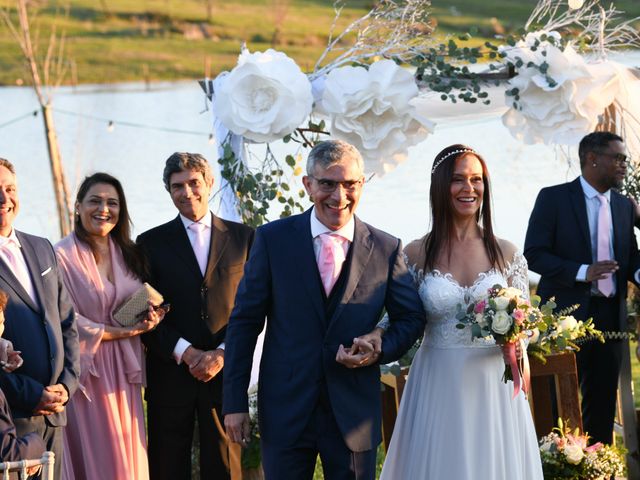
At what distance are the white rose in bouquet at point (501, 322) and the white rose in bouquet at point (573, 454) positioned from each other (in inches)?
53.0

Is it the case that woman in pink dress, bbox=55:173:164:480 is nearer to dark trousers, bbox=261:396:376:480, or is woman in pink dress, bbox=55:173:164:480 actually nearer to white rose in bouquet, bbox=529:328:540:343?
dark trousers, bbox=261:396:376:480

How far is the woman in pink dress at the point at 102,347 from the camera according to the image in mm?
4629

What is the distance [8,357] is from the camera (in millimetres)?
3971

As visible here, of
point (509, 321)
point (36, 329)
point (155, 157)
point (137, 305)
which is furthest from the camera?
point (155, 157)

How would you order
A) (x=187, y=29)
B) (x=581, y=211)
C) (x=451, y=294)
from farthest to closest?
(x=187, y=29)
(x=581, y=211)
(x=451, y=294)

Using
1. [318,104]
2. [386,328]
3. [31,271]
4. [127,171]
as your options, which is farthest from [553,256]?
[127,171]

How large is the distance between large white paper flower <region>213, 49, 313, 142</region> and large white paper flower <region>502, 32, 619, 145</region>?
1.07 m

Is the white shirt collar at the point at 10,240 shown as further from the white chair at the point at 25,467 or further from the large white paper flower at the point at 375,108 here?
the large white paper flower at the point at 375,108

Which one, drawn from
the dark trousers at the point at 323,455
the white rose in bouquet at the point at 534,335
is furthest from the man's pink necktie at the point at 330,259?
the white rose in bouquet at the point at 534,335

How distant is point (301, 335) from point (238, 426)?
0.38 metres

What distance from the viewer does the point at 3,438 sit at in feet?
11.4

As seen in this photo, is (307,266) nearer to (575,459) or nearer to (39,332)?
(39,332)

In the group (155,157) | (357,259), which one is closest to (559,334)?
(357,259)

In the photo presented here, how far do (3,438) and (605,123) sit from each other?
3989 mm
